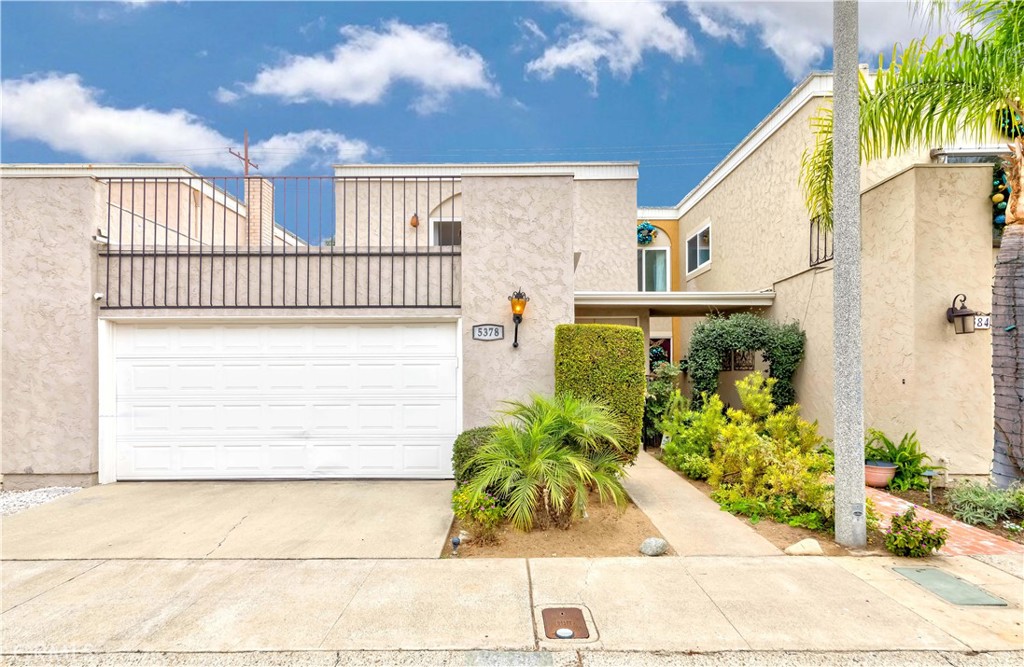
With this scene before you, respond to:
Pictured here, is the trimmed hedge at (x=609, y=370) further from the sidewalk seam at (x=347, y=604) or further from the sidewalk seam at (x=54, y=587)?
the sidewalk seam at (x=54, y=587)

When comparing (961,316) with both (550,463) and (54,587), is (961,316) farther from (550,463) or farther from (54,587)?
(54,587)

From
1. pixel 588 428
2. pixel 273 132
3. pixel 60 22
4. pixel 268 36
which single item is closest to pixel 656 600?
pixel 588 428

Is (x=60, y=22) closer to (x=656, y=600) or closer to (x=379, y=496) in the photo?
(x=379, y=496)

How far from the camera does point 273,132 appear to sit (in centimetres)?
1343

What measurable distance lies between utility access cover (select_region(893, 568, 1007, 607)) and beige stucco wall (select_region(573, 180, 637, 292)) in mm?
8188

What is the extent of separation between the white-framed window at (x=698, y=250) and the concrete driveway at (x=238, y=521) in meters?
10.7

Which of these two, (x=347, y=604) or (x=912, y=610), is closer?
(x=912, y=610)

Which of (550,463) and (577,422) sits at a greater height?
(577,422)

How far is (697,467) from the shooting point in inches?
262

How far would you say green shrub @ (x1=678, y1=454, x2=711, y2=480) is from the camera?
6.62 meters

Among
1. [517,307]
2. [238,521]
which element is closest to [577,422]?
[517,307]

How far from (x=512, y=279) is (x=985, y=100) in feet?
18.9

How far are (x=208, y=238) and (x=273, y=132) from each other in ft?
14.4

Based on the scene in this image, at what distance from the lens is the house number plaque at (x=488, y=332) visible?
671 centimetres
